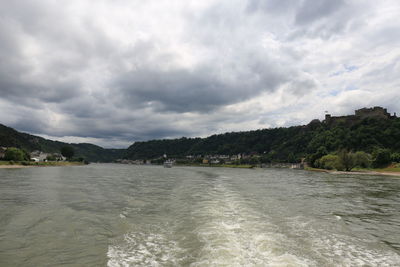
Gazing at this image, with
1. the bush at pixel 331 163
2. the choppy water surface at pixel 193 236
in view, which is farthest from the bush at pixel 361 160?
the choppy water surface at pixel 193 236

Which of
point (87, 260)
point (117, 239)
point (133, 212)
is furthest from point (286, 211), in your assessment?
point (87, 260)

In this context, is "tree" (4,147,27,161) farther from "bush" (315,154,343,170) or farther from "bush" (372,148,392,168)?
"bush" (372,148,392,168)

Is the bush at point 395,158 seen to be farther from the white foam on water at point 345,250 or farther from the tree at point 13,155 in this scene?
the tree at point 13,155

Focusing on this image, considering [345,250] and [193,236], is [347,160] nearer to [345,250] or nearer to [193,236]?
[345,250]

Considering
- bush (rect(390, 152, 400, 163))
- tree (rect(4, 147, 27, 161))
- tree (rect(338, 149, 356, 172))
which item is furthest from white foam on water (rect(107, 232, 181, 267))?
tree (rect(4, 147, 27, 161))

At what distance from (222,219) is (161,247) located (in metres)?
5.41

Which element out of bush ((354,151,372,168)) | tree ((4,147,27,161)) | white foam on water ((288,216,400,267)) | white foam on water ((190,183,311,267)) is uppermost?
tree ((4,147,27,161))

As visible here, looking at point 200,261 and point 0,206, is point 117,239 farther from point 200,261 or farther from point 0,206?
point 0,206

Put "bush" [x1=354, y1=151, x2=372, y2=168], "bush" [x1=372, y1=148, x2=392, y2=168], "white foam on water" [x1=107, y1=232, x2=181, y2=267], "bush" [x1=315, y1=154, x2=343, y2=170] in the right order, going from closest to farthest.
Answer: "white foam on water" [x1=107, y1=232, x2=181, y2=267] → "bush" [x1=372, y1=148, x2=392, y2=168] → "bush" [x1=354, y1=151, x2=372, y2=168] → "bush" [x1=315, y1=154, x2=343, y2=170]

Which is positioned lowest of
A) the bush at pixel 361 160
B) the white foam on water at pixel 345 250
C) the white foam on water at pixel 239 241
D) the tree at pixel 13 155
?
the white foam on water at pixel 345 250

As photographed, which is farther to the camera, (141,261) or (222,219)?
(222,219)

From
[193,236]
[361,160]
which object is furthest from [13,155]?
[361,160]

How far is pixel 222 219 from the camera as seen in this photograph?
14.3 meters

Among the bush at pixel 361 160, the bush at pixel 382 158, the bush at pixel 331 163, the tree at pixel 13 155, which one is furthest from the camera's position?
the tree at pixel 13 155
